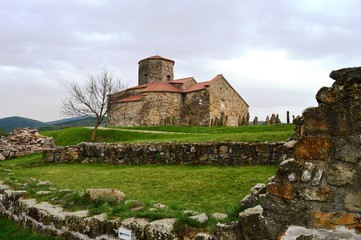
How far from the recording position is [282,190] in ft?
11.2

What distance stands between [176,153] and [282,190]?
10.1m

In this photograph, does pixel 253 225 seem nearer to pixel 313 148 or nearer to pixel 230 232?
pixel 230 232

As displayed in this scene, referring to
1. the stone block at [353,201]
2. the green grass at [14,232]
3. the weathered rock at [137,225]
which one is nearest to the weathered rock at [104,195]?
the green grass at [14,232]

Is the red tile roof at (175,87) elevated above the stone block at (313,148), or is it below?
above

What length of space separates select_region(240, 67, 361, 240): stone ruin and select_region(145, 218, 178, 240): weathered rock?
1366mm

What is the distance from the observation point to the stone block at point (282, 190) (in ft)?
11.0

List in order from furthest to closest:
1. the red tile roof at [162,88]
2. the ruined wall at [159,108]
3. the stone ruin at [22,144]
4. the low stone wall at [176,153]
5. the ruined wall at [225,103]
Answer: the red tile roof at [162,88] → the ruined wall at [225,103] → the ruined wall at [159,108] → the stone ruin at [22,144] → the low stone wall at [176,153]

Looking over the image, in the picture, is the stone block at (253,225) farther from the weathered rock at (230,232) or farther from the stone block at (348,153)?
the stone block at (348,153)

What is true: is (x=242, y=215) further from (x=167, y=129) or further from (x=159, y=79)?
(x=159, y=79)

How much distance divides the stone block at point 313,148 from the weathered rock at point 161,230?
197 centimetres

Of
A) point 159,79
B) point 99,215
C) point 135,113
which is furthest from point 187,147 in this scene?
point 159,79

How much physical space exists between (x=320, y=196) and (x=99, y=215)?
139 inches

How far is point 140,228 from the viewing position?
15.3ft

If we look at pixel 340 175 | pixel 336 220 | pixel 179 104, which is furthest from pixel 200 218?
pixel 179 104
